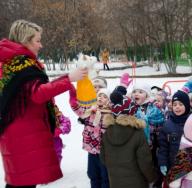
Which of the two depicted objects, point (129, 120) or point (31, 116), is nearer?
point (31, 116)

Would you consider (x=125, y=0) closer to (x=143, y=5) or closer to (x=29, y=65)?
(x=143, y=5)

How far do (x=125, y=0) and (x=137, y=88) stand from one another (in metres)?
24.9

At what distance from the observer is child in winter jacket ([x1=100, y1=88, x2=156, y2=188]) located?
119 inches

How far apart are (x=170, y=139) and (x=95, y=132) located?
2.63 feet

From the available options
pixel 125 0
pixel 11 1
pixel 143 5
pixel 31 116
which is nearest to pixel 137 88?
pixel 31 116

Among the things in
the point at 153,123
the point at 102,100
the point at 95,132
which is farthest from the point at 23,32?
the point at 153,123

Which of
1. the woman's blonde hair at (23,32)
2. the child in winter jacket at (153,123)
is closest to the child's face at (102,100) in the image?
the child in winter jacket at (153,123)

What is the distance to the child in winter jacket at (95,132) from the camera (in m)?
3.66

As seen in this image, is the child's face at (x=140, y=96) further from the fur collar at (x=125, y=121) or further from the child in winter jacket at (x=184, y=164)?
the child in winter jacket at (x=184, y=164)

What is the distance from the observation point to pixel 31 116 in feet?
8.91

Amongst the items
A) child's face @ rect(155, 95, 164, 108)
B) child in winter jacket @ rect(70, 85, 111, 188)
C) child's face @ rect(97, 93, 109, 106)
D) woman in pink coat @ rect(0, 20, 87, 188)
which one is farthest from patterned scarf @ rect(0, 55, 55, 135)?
child's face @ rect(155, 95, 164, 108)

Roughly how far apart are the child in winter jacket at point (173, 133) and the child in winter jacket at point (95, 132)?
24.0 inches

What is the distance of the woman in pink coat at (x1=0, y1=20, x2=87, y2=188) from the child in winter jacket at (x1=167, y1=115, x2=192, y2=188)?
840mm

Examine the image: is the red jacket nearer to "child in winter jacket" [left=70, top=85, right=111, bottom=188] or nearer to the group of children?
the group of children
